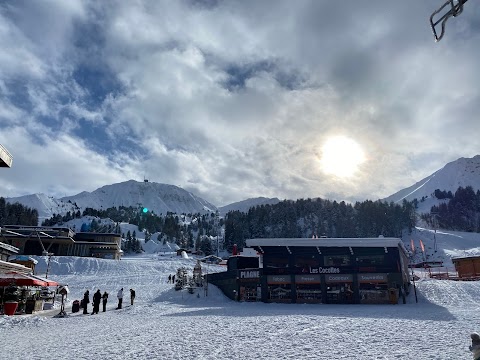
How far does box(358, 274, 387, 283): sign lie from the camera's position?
113ft

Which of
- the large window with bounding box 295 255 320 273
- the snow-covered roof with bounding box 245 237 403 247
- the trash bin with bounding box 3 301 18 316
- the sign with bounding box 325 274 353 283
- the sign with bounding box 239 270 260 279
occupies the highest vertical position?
the snow-covered roof with bounding box 245 237 403 247

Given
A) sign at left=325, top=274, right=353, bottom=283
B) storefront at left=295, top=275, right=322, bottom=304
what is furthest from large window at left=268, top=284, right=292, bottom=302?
sign at left=325, top=274, right=353, bottom=283

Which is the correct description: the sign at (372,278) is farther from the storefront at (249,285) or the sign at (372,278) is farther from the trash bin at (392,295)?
the storefront at (249,285)

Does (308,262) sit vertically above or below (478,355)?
above

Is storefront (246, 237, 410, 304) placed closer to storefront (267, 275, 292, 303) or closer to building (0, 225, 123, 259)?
storefront (267, 275, 292, 303)

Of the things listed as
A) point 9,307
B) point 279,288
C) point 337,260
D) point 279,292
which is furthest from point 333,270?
point 9,307

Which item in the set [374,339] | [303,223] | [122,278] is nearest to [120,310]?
[374,339]

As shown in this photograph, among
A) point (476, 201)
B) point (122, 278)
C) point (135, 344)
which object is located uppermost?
point (476, 201)

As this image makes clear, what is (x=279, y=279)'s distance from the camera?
36.4 metres

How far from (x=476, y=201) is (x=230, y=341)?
635 ft

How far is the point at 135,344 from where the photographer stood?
12.8 meters

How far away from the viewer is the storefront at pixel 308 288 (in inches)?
1396

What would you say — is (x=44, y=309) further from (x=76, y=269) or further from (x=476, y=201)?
(x=476, y=201)

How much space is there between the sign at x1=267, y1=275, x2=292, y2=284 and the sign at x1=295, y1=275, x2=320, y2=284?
73 centimetres
